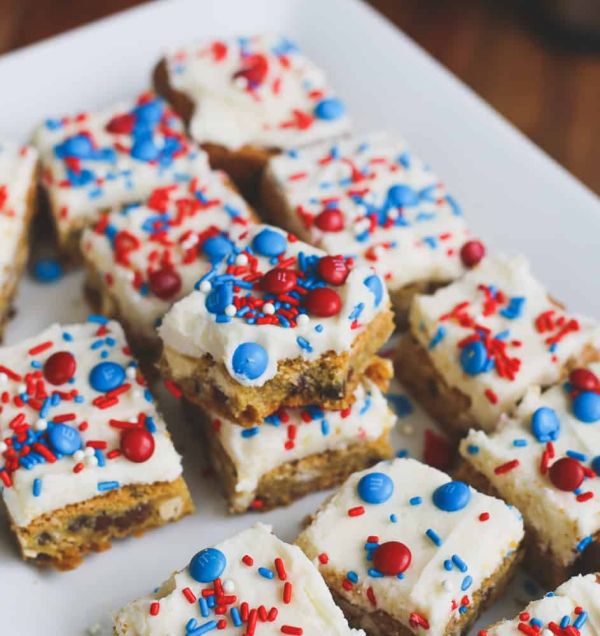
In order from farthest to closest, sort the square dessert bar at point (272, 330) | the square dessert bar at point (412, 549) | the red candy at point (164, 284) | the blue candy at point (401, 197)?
the blue candy at point (401, 197)
the red candy at point (164, 284)
the square dessert bar at point (272, 330)
the square dessert bar at point (412, 549)

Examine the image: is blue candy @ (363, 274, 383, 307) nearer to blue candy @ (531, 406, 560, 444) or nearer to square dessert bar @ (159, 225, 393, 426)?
square dessert bar @ (159, 225, 393, 426)

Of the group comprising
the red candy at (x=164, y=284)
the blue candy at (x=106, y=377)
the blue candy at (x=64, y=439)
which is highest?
the red candy at (x=164, y=284)

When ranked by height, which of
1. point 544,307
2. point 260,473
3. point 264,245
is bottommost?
point 260,473

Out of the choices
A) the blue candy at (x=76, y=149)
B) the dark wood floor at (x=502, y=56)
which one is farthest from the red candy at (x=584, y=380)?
the blue candy at (x=76, y=149)

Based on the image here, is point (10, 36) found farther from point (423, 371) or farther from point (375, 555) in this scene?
point (375, 555)

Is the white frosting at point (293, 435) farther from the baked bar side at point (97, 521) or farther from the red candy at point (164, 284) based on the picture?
the red candy at point (164, 284)

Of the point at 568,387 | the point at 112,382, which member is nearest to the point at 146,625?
the point at 112,382
